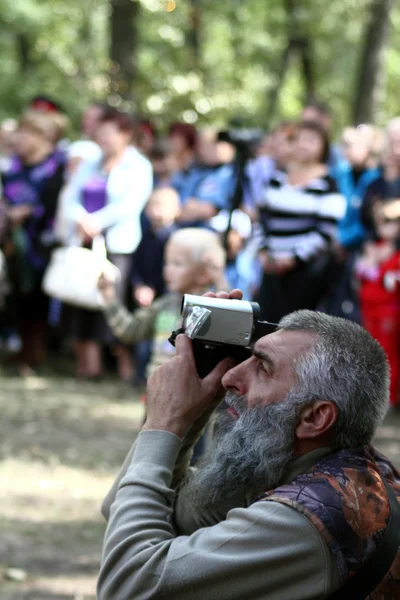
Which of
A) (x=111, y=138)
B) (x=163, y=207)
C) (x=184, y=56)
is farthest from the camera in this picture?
(x=184, y=56)

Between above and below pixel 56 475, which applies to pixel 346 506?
above

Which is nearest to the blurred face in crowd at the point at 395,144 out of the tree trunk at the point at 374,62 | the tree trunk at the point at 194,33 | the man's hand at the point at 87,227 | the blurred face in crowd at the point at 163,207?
the blurred face in crowd at the point at 163,207

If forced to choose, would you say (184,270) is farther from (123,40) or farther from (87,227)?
(123,40)

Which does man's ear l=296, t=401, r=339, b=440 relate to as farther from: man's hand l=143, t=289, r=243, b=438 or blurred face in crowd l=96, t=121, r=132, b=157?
blurred face in crowd l=96, t=121, r=132, b=157

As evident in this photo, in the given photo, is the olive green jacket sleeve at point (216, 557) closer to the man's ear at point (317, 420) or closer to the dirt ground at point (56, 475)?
the man's ear at point (317, 420)

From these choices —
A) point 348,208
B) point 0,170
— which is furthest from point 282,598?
point 0,170

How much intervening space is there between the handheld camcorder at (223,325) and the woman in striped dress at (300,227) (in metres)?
4.63

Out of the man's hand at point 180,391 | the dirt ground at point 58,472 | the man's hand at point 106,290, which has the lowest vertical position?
the dirt ground at point 58,472

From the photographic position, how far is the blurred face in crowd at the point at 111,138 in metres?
8.62

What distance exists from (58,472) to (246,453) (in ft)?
12.5

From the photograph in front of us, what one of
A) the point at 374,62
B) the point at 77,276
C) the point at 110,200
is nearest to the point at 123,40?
the point at 374,62

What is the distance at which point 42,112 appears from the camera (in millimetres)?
9352

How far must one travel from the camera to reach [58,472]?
593 centimetres

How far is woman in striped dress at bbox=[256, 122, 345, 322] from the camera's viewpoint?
277 inches
